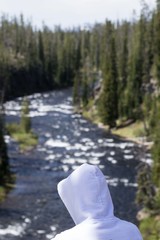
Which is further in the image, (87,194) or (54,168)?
(54,168)

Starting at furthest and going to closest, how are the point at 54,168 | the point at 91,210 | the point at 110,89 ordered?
the point at 110,89 < the point at 54,168 < the point at 91,210

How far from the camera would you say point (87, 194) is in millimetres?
3588

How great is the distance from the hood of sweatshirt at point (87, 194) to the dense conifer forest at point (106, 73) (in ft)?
38.7

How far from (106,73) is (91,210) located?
71810 mm

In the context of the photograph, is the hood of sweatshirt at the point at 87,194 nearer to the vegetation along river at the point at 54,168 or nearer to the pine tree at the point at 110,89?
the vegetation along river at the point at 54,168

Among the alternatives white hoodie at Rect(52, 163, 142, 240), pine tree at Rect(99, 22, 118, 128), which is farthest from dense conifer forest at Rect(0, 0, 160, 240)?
white hoodie at Rect(52, 163, 142, 240)

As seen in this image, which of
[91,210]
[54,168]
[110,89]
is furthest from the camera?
[110,89]

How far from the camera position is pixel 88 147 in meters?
53.8

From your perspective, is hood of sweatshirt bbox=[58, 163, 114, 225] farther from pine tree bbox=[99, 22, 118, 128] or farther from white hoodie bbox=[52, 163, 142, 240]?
pine tree bbox=[99, 22, 118, 128]

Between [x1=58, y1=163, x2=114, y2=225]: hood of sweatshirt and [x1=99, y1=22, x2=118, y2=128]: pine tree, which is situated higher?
[x1=58, y1=163, x2=114, y2=225]: hood of sweatshirt

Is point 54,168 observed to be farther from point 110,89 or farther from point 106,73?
point 106,73

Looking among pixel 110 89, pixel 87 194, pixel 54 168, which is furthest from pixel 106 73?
pixel 87 194

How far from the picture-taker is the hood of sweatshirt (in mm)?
3578

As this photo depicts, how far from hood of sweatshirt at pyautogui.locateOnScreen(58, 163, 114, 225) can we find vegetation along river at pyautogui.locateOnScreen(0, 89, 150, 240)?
25456mm
